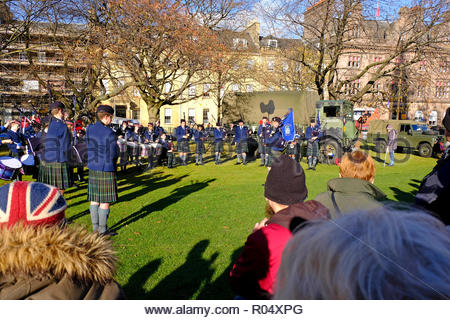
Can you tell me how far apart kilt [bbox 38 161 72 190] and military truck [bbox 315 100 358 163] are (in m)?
11.6

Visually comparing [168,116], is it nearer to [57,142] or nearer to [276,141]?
[276,141]

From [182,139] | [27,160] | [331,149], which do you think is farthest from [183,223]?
[331,149]

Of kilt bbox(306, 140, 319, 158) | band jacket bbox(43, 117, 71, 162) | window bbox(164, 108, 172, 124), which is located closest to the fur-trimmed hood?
band jacket bbox(43, 117, 71, 162)

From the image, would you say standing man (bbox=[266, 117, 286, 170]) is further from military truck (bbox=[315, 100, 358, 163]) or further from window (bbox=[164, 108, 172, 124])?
window (bbox=[164, 108, 172, 124])

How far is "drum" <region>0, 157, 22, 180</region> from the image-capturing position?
6.15 meters

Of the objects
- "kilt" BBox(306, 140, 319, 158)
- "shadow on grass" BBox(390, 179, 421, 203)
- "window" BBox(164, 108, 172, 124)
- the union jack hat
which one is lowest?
"shadow on grass" BBox(390, 179, 421, 203)

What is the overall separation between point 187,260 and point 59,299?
2.98 metres

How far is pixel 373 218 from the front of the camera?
2.65ft

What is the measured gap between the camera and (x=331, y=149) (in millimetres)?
14633

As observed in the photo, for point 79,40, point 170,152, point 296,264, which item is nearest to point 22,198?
point 296,264

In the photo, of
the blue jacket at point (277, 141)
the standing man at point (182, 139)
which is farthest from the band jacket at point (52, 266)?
the standing man at point (182, 139)

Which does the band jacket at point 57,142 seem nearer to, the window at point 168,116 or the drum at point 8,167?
the drum at point 8,167

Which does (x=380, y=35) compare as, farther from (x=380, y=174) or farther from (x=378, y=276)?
(x=378, y=276)

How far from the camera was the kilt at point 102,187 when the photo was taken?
476cm
